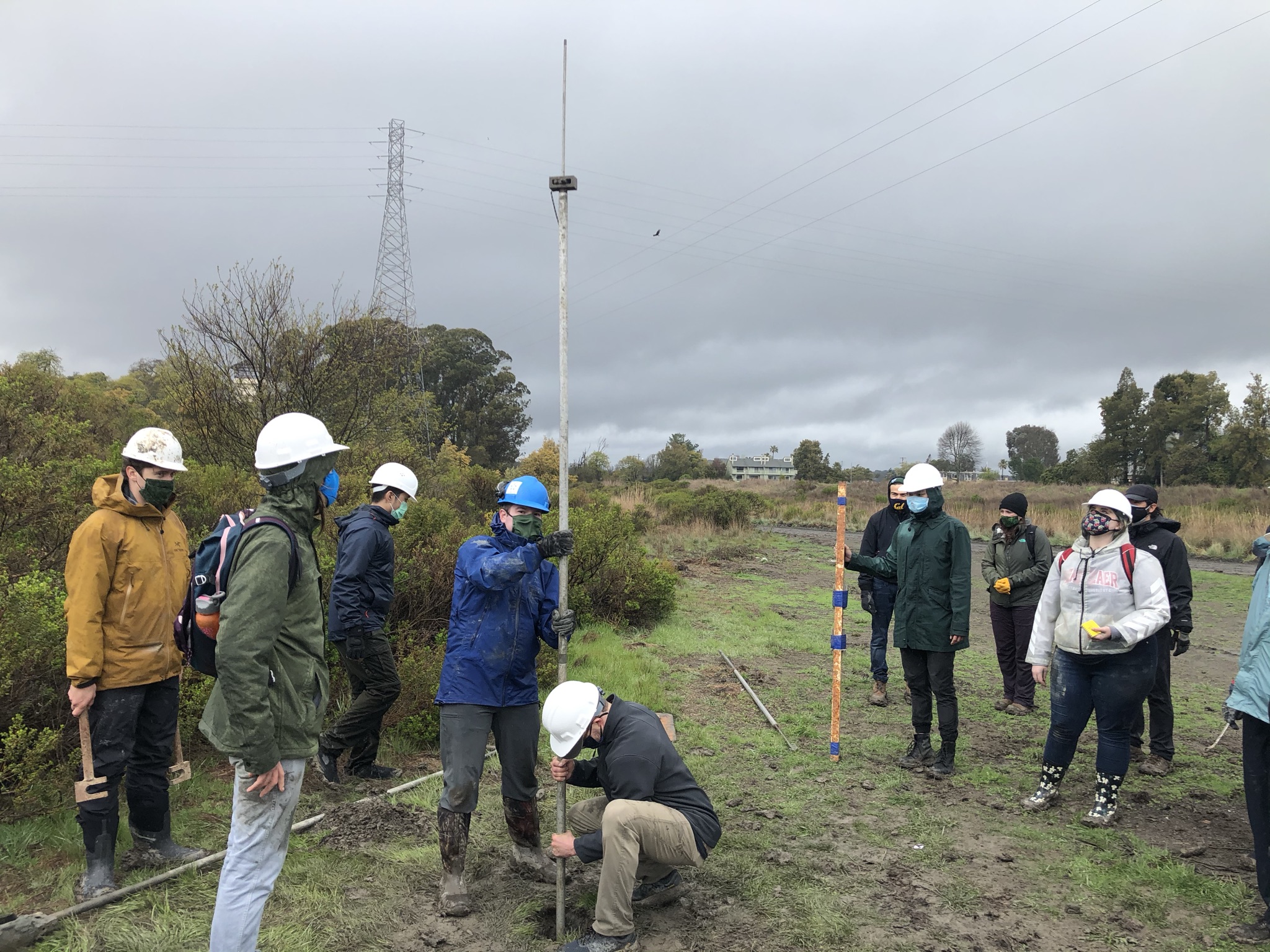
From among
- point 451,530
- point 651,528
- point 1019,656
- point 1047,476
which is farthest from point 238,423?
point 1047,476

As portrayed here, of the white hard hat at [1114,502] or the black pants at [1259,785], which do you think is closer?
the black pants at [1259,785]

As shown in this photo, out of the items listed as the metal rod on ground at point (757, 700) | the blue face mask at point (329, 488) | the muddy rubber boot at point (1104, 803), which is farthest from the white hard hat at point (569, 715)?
the muddy rubber boot at point (1104, 803)

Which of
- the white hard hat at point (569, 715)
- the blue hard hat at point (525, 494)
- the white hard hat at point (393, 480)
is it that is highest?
the white hard hat at point (393, 480)

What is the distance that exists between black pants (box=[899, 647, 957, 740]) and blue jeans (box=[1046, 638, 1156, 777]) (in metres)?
0.68

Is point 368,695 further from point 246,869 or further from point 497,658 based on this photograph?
point 246,869

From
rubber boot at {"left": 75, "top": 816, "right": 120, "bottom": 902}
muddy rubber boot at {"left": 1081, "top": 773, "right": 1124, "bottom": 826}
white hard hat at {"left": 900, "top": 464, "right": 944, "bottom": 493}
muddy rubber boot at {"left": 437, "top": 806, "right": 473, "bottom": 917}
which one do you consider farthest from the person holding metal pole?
muddy rubber boot at {"left": 1081, "top": 773, "right": 1124, "bottom": 826}

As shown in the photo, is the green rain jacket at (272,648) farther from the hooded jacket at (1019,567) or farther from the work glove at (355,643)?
the hooded jacket at (1019,567)

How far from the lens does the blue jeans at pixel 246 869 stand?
Result: 2709 millimetres

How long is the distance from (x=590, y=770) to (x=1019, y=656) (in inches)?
207

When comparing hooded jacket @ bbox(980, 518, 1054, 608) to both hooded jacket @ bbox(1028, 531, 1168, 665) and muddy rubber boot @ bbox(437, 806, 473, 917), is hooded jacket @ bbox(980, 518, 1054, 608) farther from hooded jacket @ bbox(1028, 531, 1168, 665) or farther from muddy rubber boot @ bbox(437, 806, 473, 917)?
muddy rubber boot @ bbox(437, 806, 473, 917)

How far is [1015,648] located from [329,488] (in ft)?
21.8

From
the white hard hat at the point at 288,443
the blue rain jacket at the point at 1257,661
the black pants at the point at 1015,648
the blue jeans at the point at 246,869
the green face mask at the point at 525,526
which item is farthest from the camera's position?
the black pants at the point at 1015,648

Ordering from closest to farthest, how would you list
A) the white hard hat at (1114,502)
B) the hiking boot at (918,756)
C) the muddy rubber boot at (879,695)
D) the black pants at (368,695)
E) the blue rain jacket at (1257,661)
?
the blue rain jacket at (1257,661) → the white hard hat at (1114,502) → the black pants at (368,695) → the hiking boot at (918,756) → the muddy rubber boot at (879,695)

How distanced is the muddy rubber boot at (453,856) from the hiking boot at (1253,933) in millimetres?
3575
